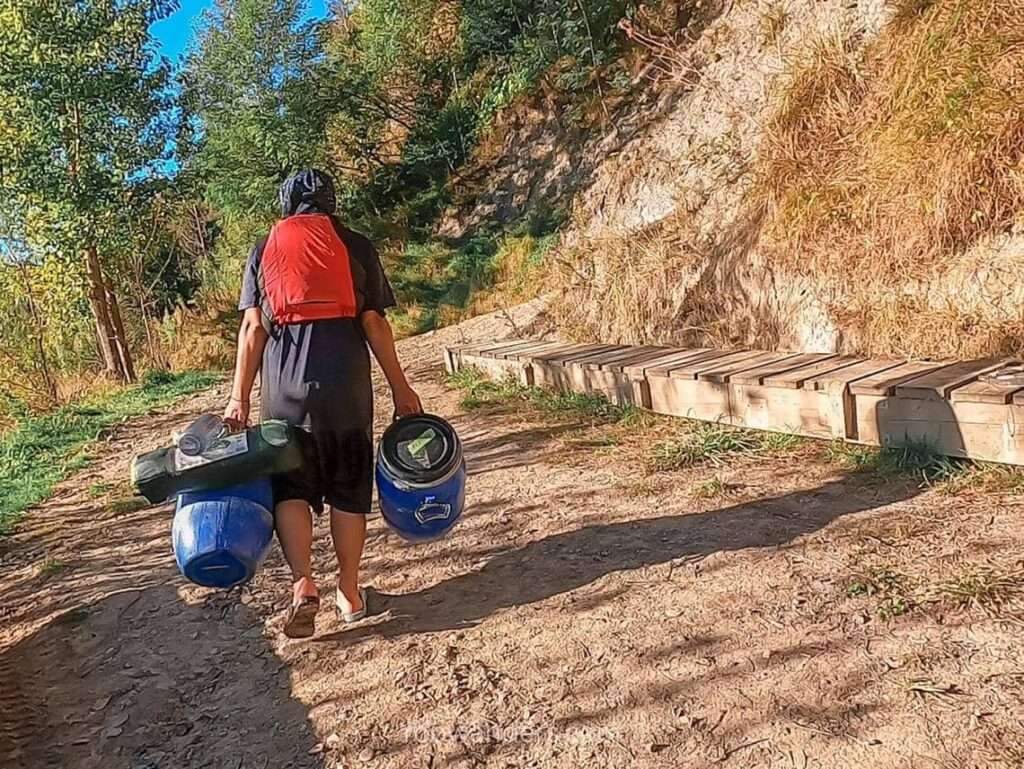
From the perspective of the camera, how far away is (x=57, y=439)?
7.61 meters

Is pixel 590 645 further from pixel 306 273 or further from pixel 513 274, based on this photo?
pixel 513 274

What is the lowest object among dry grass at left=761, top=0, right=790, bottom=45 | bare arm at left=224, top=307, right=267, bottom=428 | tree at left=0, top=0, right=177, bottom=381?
bare arm at left=224, top=307, right=267, bottom=428

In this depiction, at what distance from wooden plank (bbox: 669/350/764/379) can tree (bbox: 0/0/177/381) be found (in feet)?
32.9

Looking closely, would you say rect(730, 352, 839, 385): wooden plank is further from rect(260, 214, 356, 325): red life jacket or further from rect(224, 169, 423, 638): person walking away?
rect(260, 214, 356, 325): red life jacket

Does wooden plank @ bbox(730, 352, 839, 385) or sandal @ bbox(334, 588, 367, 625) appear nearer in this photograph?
sandal @ bbox(334, 588, 367, 625)

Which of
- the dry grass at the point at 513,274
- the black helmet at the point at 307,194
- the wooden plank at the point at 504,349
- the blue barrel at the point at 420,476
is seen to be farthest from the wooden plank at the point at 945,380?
the dry grass at the point at 513,274

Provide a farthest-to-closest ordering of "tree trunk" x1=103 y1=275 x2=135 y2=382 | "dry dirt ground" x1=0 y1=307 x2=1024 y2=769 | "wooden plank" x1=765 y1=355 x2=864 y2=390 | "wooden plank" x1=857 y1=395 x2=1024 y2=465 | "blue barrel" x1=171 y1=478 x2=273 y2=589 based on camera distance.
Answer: "tree trunk" x1=103 y1=275 x2=135 y2=382 < "wooden plank" x1=765 y1=355 x2=864 y2=390 < "wooden plank" x1=857 y1=395 x2=1024 y2=465 < "blue barrel" x1=171 y1=478 x2=273 y2=589 < "dry dirt ground" x1=0 y1=307 x2=1024 y2=769

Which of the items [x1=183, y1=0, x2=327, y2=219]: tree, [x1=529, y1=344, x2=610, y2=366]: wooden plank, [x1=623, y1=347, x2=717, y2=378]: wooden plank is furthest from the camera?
[x1=183, y1=0, x2=327, y2=219]: tree

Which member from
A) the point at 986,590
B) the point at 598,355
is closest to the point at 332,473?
the point at 986,590

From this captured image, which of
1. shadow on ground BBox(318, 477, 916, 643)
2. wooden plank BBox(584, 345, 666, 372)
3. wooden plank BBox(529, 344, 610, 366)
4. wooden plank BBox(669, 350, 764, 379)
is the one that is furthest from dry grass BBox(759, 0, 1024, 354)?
wooden plank BBox(529, 344, 610, 366)

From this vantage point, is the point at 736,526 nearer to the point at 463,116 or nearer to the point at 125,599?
the point at 125,599

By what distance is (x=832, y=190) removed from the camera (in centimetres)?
525

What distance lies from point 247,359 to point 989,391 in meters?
2.86

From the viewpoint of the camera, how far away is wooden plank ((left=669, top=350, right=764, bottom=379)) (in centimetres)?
484
